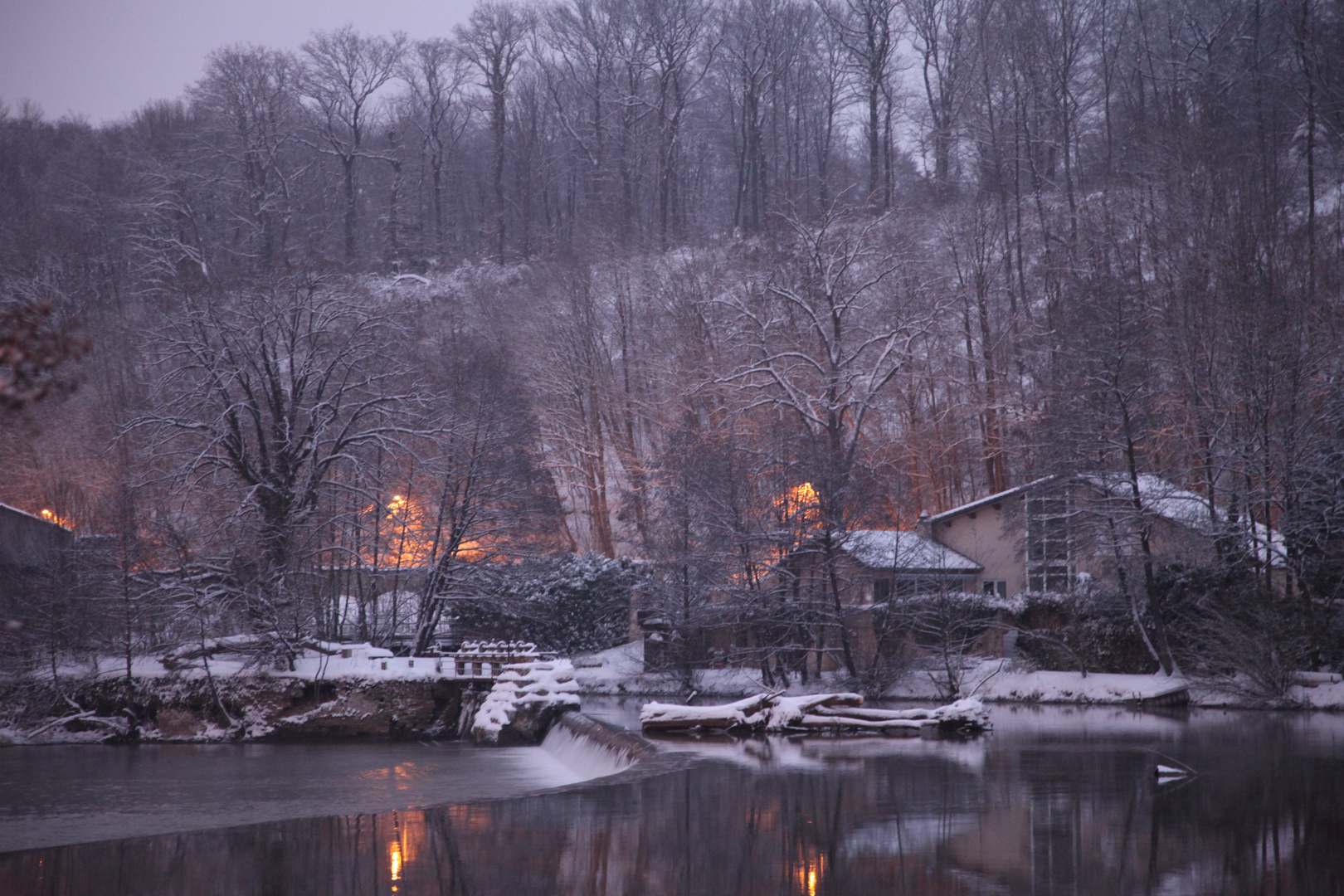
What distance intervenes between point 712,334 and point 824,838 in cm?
3461

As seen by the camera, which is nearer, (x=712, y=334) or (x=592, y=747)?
(x=592, y=747)

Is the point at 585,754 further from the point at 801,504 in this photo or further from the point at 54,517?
the point at 54,517

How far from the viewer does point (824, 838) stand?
13.1 m

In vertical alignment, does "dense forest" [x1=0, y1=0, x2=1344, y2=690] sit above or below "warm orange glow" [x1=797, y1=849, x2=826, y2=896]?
above

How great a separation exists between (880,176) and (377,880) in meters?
55.2

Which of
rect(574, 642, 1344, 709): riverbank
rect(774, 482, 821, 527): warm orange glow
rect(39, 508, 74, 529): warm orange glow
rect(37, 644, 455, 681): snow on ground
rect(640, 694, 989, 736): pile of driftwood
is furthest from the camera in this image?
rect(39, 508, 74, 529): warm orange glow

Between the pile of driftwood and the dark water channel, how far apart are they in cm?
274

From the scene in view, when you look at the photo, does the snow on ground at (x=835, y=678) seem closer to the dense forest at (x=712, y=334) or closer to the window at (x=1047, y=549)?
the dense forest at (x=712, y=334)

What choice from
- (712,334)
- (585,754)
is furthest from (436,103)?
(585,754)

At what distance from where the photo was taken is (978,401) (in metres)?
43.1

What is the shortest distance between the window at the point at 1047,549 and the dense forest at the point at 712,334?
1.80m

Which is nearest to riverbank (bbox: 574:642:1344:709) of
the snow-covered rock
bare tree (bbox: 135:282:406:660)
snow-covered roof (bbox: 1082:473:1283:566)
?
snow-covered roof (bbox: 1082:473:1283:566)

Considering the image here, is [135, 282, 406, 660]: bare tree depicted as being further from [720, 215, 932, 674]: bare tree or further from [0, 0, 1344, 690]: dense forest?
[720, 215, 932, 674]: bare tree

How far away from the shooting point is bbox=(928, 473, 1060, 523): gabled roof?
33.1m
